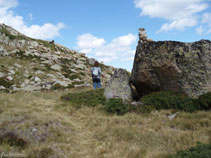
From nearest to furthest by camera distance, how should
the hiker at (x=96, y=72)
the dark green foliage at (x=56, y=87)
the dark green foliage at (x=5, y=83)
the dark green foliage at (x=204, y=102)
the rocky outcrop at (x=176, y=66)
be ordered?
1. the dark green foliage at (x=204, y=102)
2. the rocky outcrop at (x=176, y=66)
3. the hiker at (x=96, y=72)
4. the dark green foliage at (x=5, y=83)
5. the dark green foliage at (x=56, y=87)

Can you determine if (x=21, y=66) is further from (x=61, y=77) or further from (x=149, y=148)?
(x=149, y=148)

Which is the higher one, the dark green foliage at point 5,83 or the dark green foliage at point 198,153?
the dark green foliage at point 5,83

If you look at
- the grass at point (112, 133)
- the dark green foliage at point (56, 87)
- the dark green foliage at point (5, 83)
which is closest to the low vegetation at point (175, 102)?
the grass at point (112, 133)

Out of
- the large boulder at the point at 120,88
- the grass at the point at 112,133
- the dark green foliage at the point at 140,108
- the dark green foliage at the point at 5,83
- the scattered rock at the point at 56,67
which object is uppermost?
the scattered rock at the point at 56,67

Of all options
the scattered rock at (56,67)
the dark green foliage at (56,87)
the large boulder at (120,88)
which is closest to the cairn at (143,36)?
the large boulder at (120,88)

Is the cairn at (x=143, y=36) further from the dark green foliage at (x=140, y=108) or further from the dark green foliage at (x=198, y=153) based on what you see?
the dark green foliage at (x=198, y=153)

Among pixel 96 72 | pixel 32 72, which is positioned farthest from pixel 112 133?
pixel 32 72

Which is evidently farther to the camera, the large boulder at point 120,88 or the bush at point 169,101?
the large boulder at point 120,88

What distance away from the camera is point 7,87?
1795cm

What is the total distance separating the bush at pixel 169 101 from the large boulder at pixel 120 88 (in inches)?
62.5

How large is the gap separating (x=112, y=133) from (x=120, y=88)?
5479 mm

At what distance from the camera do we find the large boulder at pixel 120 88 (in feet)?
38.7

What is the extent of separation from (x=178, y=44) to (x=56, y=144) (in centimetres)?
841

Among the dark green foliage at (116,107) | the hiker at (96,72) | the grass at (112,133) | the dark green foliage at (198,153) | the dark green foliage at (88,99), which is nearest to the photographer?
the dark green foliage at (198,153)
